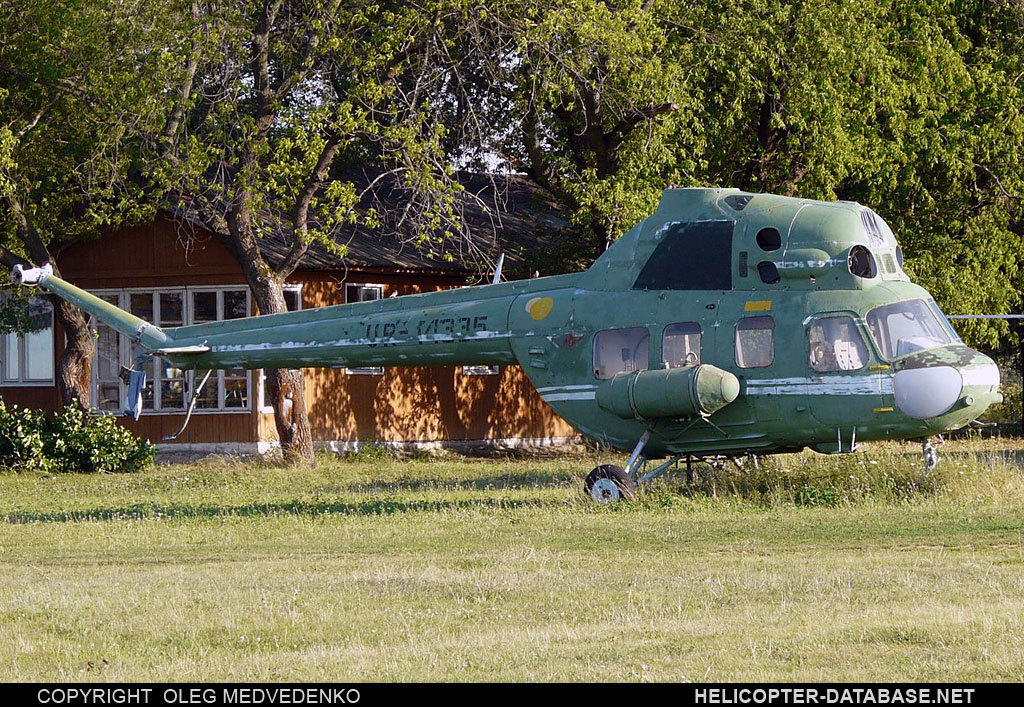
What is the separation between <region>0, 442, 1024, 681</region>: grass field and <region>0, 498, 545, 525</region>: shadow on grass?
9 cm

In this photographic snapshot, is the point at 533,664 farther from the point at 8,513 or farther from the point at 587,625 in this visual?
the point at 8,513

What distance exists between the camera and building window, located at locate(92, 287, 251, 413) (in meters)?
29.0

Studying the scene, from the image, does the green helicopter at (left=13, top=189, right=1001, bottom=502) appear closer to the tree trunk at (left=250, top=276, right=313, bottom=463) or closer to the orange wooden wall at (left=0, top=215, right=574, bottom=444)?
the tree trunk at (left=250, top=276, right=313, bottom=463)

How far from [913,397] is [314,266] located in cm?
1545

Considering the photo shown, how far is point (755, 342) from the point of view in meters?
16.8

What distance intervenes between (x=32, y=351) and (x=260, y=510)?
15.7 m

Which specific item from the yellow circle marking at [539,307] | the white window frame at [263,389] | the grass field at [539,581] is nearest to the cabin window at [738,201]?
the yellow circle marking at [539,307]

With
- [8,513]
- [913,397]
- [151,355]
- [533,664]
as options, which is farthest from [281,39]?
[533,664]

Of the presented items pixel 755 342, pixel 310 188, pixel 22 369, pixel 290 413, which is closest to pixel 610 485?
pixel 755 342

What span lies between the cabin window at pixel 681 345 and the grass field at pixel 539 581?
1.71m

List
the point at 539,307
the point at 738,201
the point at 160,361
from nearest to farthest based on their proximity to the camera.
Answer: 1. the point at 738,201
2. the point at 539,307
3. the point at 160,361

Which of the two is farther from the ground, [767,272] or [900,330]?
[767,272]

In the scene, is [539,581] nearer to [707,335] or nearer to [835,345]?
[707,335]

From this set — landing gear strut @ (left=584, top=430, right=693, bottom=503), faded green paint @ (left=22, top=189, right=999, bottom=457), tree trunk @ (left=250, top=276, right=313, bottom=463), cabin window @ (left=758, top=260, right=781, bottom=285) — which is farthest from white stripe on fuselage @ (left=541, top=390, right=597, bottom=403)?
tree trunk @ (left=250, top=276, right=313, bottom=463)
